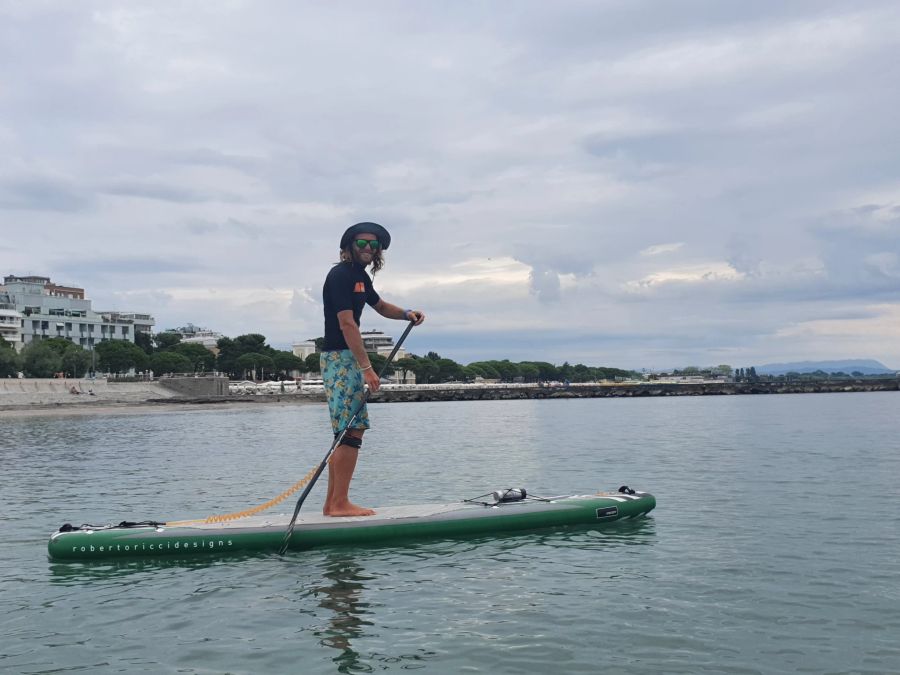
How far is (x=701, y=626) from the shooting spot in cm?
877

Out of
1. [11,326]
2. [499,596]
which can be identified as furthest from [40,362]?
[499,596]

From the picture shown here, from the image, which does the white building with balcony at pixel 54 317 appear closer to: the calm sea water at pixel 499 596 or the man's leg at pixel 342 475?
the calm sea water at pixel 499 596

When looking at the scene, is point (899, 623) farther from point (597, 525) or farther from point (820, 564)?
point (597, 525)

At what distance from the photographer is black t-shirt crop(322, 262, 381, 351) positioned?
39.6 ft

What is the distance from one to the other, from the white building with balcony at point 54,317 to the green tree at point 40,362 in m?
33.5

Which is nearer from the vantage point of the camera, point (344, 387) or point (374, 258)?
point (344, 387)

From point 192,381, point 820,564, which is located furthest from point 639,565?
point 192,381

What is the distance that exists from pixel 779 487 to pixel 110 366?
433 feet

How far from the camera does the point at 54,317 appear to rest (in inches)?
5920

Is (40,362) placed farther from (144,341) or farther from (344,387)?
(344,387)

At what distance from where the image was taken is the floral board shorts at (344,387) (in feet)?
40.0

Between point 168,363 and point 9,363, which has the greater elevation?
point 168,363

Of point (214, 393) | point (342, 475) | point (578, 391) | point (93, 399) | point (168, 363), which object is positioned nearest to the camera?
point (342, 475)

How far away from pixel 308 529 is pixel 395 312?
11.9 feet
